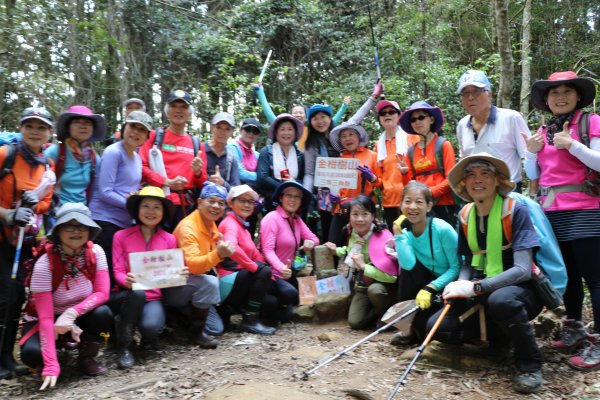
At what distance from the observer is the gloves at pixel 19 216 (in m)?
4.18

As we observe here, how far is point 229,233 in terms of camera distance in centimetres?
544

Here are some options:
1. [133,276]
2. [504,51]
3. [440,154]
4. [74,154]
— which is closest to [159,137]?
[74,154]

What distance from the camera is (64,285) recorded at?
4281 millimetres

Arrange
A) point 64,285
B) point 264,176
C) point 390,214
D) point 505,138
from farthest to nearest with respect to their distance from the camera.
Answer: point 264,176 → point 390,214 → point 505,138 → point 64,285

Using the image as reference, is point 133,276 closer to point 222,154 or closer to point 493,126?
point 222,154

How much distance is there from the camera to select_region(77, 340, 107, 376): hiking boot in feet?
Result: 14.1

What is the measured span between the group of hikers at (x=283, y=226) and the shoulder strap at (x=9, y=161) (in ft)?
0.12

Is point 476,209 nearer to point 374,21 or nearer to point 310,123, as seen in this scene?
point 310,123

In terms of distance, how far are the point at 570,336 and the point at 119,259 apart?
438 centimetres

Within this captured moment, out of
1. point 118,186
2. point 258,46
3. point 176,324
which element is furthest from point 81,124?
point 258,46

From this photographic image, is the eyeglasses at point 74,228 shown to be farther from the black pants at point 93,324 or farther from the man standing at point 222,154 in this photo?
the man standing at point 222,154

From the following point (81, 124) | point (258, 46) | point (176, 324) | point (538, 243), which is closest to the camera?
point (538, 243)

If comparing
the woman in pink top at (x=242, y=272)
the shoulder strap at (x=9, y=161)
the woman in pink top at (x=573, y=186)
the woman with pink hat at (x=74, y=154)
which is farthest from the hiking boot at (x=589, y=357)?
the shoulder strap at (x=9, y=161)

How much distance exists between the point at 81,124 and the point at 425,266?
3.85 meters
